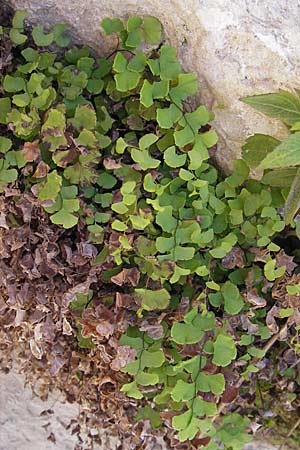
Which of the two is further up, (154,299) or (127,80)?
(127,80)

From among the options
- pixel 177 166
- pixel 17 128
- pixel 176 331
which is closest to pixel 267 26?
pixel 177 166

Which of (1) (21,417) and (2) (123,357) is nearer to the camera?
(2) (123,357)

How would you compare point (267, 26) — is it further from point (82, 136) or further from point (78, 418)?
point (78, 418)

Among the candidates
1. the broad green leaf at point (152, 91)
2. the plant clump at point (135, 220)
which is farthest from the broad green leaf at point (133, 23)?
the broad green leaf at point (152, 91)

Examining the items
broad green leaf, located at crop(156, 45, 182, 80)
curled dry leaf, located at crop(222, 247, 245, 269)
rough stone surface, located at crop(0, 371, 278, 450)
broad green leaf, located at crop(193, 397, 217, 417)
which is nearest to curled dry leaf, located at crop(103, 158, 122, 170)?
broad green leaf, located at crop(156, 45, 182, 80)

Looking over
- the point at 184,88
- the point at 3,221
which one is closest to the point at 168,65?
the point at 184,88

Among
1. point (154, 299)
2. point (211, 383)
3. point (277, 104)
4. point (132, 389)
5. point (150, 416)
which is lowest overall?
point (150, 416)

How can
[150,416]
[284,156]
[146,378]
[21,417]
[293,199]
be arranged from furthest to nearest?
[21,417], [150,416], [146,378], [293,199], [284,156]

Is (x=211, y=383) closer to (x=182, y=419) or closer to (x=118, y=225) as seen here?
(x=182, y=419)
